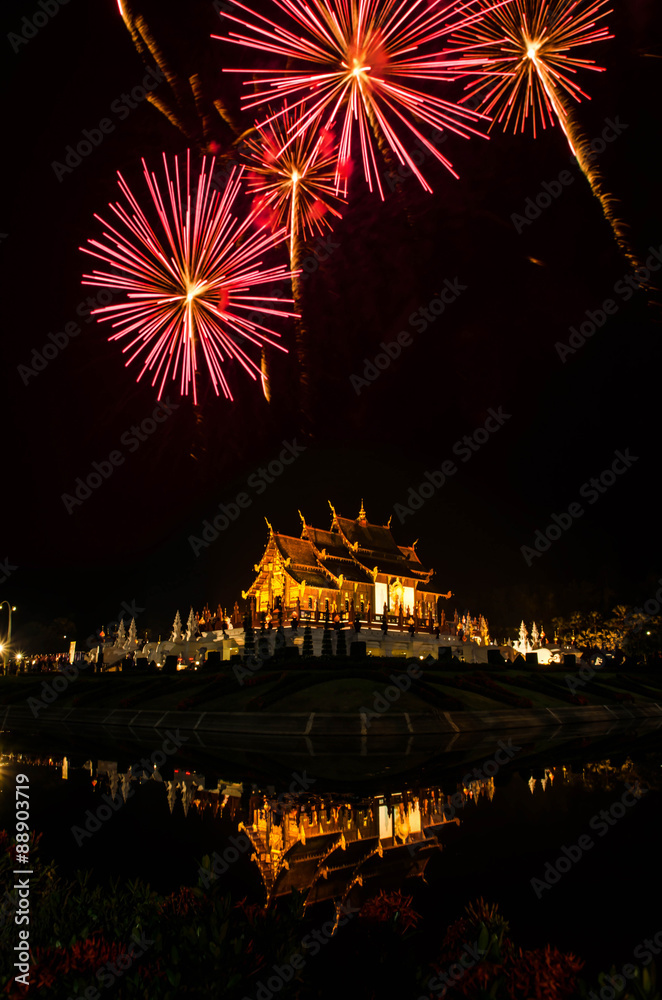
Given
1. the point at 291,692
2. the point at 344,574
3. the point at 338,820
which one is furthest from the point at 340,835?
the point at 344,574

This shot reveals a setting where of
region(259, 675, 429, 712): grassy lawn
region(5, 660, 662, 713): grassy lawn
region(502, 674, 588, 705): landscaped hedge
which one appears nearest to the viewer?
region(259, 675, 429, 712): grassy lawn

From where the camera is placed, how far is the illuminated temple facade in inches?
2591

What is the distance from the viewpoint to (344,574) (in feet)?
230

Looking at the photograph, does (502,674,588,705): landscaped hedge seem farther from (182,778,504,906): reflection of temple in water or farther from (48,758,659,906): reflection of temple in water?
(182,778,504,906): reflection of temple in water

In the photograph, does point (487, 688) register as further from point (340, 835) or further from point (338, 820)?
point (340, 835)

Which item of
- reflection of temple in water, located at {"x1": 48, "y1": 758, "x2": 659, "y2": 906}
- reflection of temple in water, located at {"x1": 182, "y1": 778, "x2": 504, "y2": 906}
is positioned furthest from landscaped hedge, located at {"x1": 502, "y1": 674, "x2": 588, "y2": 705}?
reflection of temple in water, located at {"x1": 182, "y1": 778, "x2": 504, "y2": 906}

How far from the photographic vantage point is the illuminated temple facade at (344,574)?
65812 millimetres

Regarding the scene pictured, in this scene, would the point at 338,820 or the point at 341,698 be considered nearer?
the point at 338,820

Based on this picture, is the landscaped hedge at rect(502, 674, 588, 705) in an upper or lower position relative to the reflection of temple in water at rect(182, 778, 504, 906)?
upper

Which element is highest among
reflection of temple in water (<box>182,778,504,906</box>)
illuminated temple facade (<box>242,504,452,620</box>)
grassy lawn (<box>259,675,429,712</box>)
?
illuminated temple facade (<box>242,504,452,620</box>)

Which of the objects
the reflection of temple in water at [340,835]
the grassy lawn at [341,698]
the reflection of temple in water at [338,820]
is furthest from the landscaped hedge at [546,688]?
the reflection of temple in water at [340,835]

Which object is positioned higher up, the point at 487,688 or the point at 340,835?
the point at 487,688

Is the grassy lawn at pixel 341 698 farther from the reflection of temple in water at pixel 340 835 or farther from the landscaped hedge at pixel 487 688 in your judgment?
the reflection of temple in water at pixel 340 835

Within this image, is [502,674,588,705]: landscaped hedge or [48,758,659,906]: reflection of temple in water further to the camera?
[502,674,588,705]: landscaped hedge
